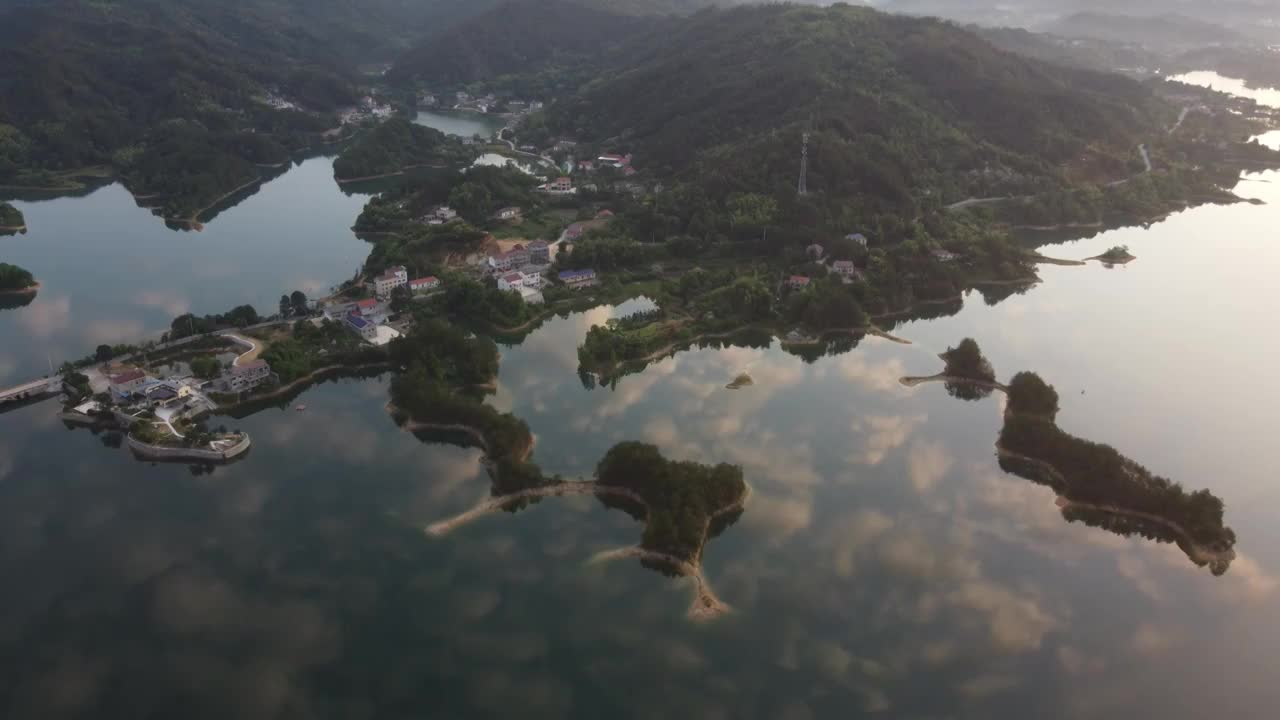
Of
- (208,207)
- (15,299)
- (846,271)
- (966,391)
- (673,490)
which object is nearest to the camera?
(673,490)

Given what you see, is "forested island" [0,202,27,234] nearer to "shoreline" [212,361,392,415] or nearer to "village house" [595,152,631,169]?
"shoreline" [212,361,392,415]

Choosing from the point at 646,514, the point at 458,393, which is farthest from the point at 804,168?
the point at 646,514

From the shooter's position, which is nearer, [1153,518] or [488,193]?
[1153,518]

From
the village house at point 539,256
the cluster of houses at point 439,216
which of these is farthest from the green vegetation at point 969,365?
the cluster of houses at point 439,216

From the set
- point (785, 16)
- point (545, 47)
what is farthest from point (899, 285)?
point (545, 47)

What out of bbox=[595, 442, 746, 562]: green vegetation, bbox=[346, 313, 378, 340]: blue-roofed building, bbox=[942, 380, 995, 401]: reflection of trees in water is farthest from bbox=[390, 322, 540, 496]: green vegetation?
bbox=[942, 380, 995, 401]: reflection of trees in water

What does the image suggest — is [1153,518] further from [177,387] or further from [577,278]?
[177,387]

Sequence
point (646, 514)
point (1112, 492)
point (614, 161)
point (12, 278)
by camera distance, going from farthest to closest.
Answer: point (614, 161)
point (12, 278)
point (1112, 492)
point (646, 514)
